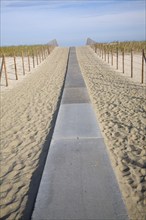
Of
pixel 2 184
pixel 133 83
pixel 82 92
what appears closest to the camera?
pixel 2 184

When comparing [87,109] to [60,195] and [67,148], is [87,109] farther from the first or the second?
[60,195]

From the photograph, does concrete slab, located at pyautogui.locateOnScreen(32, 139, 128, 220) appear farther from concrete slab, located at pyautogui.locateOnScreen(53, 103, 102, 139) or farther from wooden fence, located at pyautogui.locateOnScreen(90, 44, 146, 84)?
wooden fence, located at pyautogui.locateOnScreen(90, 44, 146, 84)

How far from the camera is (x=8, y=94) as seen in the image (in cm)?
1316

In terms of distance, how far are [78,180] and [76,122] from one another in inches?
121

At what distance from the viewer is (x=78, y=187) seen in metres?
4.57

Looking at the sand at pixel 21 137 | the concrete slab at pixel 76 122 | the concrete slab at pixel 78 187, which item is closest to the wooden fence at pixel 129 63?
the sand at pixel 21 137

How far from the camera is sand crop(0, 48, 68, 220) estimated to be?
4660mm

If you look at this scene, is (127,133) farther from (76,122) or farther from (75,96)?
(75,96)

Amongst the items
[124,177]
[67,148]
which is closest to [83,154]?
[67,148]

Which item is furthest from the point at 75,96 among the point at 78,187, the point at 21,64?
the point at 21,64

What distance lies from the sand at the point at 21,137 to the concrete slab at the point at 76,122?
32 cm

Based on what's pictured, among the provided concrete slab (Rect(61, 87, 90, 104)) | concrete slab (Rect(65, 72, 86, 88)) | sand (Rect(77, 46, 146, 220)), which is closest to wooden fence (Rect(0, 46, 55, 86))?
concrete slab (Rect(65, 72, 86, 88))

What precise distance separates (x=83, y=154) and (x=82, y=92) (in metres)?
6.35

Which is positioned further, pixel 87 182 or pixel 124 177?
pixel 124 177
